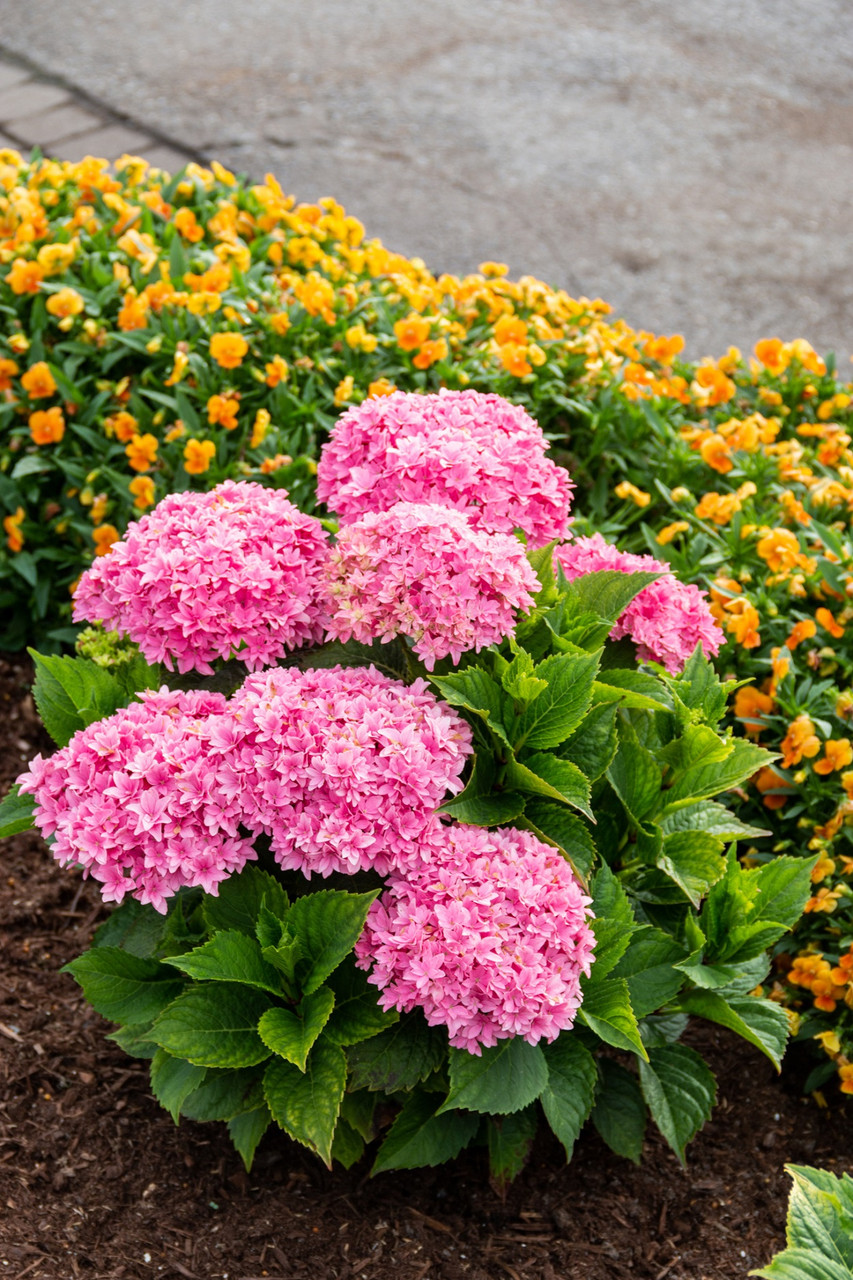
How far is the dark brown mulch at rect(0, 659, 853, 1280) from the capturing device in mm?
2215

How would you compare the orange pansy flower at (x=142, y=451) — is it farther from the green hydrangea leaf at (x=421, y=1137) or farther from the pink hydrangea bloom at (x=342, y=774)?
the green hydrangea leaf at (x=421, y=1137)

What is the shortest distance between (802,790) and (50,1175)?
5.51 ft


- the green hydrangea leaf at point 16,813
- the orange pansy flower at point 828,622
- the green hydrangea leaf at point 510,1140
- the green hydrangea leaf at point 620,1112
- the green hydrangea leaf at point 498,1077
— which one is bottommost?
the green hydrangea leaf at point 620,1112

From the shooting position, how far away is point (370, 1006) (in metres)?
2.01

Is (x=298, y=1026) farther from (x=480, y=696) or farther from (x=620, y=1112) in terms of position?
(x=620, y=1112)

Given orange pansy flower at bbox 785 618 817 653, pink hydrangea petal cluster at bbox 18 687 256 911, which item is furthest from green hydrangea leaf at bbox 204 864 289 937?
orange pansy flower at bbox 785 618 817 653

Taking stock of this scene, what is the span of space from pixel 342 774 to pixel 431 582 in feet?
1.04

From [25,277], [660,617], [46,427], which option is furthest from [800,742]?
[25,277]

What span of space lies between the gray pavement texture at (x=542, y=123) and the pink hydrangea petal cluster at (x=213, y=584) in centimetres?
388

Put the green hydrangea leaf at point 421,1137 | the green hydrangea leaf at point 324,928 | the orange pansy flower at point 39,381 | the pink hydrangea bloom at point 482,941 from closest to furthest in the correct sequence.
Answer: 1. the pink hydrangea bloom at point 482,941
2. the green hydrangea leaf at point 324,928
3. the green hydrangea leaf at point 421,1137
4. the orange pansy flower at point 39,381

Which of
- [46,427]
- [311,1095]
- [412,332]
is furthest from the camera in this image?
[46,427]

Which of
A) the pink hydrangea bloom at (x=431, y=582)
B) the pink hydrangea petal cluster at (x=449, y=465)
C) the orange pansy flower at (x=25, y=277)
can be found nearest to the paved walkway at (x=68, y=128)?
the orange pansy flower at (x=25, y=277)

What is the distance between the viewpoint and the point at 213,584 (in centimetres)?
203

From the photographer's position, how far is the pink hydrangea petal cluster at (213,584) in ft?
6.69
